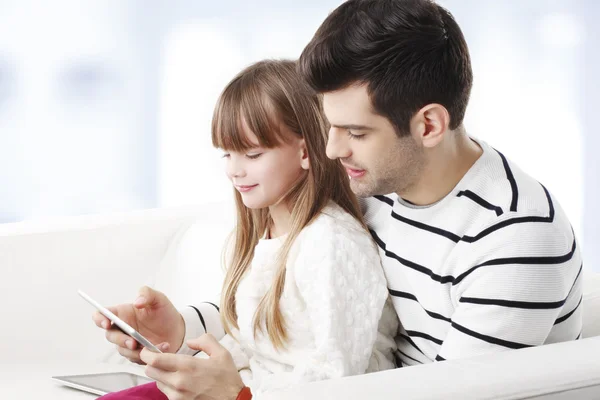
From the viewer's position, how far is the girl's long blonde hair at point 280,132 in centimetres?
128

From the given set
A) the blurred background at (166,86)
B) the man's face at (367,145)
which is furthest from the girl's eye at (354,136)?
the blurred background at (166,86)

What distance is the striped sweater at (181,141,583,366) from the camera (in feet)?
3.38

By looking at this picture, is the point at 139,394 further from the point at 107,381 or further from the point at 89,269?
the point at 89,269

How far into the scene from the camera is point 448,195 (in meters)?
1.14

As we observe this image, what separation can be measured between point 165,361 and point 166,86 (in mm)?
2474

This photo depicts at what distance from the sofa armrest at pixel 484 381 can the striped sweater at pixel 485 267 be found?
0.11m

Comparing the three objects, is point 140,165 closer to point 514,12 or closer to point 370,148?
point 514,12

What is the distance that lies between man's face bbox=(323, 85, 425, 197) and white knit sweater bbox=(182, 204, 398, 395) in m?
0.14

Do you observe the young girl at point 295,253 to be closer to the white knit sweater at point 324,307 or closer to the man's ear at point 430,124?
the white knit sweater at point 324,307

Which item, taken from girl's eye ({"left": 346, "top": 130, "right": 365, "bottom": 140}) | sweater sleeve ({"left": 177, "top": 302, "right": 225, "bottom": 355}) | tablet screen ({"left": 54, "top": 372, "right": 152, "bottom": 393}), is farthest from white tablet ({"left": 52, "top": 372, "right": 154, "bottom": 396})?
girl's eye ({"left": 346, "top": 130, "right": 365, "bottom": 140})

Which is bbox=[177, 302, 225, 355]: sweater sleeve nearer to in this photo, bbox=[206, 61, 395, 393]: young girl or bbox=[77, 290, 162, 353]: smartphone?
bbox=[206, 61, 395, 393]: young girl

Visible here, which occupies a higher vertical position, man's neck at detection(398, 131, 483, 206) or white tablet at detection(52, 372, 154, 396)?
man's neck at detection(398, 131, 483, 206)

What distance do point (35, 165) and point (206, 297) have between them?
197 centimetres

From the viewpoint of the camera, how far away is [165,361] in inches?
40.5
